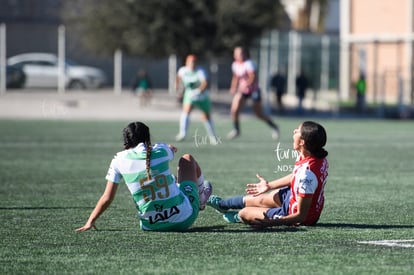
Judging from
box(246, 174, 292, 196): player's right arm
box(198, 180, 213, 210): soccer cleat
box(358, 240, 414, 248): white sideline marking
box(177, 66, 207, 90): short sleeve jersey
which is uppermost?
box(177, 66, 207, 90): short sleeve jersey

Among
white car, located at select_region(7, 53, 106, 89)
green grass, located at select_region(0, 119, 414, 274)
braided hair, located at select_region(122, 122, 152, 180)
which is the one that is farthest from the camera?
white car, located at select_region(7, 53, 106, 89)

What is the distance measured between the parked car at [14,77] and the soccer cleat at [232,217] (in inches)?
1442

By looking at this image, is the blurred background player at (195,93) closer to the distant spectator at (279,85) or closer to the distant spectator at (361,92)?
the distant spectator at (361,92)

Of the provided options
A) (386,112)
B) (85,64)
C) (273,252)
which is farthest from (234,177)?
(85,64)

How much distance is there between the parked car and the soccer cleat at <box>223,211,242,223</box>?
36.6 metres

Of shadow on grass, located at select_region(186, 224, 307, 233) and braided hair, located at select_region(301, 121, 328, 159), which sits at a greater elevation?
braided hair, located at select_region(301, 121, 328, 159)

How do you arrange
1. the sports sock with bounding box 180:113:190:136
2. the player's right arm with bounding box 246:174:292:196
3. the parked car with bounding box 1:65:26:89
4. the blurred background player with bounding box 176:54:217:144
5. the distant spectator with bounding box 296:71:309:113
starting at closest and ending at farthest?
the player's right arm with bounding box 246:174:292:196 → the sports sock with bounding box 180:113:190:136 → the blurred background player with bounding box 176:54:217:144 → the distant spectator with bounding box 296:71:309:113 → the parked car with bounding box 1:65:26:89

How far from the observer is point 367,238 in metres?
9.97

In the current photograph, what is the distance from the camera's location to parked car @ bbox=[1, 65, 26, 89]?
4700 centimetres

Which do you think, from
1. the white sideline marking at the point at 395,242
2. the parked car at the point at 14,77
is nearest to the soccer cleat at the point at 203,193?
the white sideline marking at the point at 395,242

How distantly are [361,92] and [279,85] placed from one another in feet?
11.9

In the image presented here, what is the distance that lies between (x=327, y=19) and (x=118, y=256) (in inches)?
2789

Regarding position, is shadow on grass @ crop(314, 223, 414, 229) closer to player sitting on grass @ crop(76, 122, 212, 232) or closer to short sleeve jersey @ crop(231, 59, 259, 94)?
player sitting on grass @ crop(76, 122, 212, 232)

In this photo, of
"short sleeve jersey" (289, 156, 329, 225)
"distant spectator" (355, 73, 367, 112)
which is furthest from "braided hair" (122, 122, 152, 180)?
"distant spectator" (355, 73, 367, 112)
